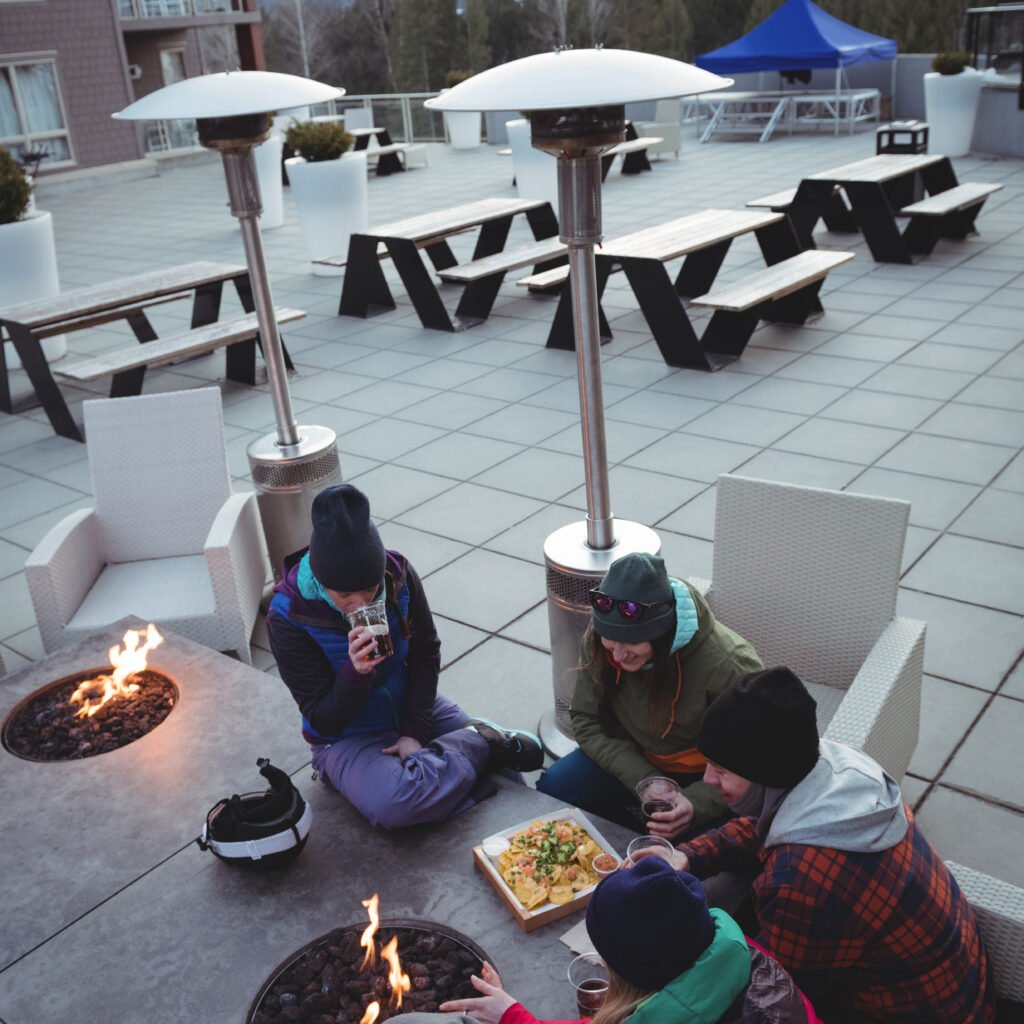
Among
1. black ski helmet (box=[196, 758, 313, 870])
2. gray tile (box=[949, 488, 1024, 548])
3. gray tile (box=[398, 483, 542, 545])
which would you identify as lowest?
gray tile (box=[398, 483, 542, 545])

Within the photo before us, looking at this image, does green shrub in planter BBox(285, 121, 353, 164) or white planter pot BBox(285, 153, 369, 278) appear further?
white planter pot BBox(285, 153, 369, 278)

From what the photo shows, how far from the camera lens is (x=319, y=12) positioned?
42156 millimetres

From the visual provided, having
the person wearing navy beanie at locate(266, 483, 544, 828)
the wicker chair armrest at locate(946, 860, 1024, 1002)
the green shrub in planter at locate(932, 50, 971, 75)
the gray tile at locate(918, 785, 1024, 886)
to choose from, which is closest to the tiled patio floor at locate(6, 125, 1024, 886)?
the gray tile at locate(918, 785, 1024, 886)

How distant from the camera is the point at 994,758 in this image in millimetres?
3287

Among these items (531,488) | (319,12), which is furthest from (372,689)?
(319,12)

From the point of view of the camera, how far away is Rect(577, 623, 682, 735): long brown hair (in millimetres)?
2684

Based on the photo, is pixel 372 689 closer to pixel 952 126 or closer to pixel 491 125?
pixel 952 126

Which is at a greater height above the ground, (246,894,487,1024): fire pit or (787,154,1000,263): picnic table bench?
(787,154,1000,263): picnic table bench

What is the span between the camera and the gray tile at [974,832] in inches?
114

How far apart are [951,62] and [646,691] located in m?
13.4

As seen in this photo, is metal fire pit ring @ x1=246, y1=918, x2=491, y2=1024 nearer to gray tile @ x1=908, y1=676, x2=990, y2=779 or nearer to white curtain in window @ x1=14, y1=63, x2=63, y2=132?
gray tile @ x1=908, y1=676, x2=990, y2=779

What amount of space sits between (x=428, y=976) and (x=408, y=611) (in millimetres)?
1083

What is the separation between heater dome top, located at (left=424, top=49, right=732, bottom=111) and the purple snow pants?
163 centimetres

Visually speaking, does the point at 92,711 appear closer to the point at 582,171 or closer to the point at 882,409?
the point at 582,171
